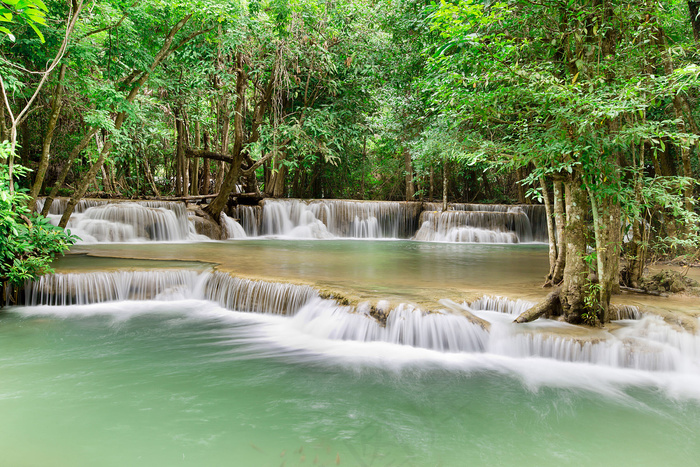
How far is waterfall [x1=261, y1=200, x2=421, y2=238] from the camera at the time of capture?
17.9m

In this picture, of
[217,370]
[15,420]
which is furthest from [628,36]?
[15,420]

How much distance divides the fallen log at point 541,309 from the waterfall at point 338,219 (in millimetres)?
12992

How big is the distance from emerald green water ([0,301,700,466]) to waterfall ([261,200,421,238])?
1220cm

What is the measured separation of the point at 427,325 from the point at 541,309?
137 centimetres

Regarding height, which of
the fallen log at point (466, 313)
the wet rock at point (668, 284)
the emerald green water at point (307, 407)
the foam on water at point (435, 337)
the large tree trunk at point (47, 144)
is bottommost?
the emerald green water at point (307, 407)

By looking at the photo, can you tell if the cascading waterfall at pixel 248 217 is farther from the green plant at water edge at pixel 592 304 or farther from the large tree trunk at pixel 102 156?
the green plant at water edge at pixel 592 304

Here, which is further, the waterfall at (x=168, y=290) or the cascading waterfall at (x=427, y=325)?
the waterfall at (x=168, y=290)

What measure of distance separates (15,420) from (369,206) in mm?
16033

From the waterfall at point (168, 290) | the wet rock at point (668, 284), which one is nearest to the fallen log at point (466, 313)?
the waterfall at point (168, 290)

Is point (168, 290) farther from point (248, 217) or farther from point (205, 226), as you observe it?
point (248, 217)

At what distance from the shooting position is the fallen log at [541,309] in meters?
5.31

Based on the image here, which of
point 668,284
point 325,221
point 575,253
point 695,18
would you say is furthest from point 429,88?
point 325,221

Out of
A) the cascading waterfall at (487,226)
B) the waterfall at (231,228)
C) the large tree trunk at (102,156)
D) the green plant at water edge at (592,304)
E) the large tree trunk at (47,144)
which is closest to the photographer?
the green plant at water edge at (592,304)

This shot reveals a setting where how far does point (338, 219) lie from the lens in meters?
18.7
